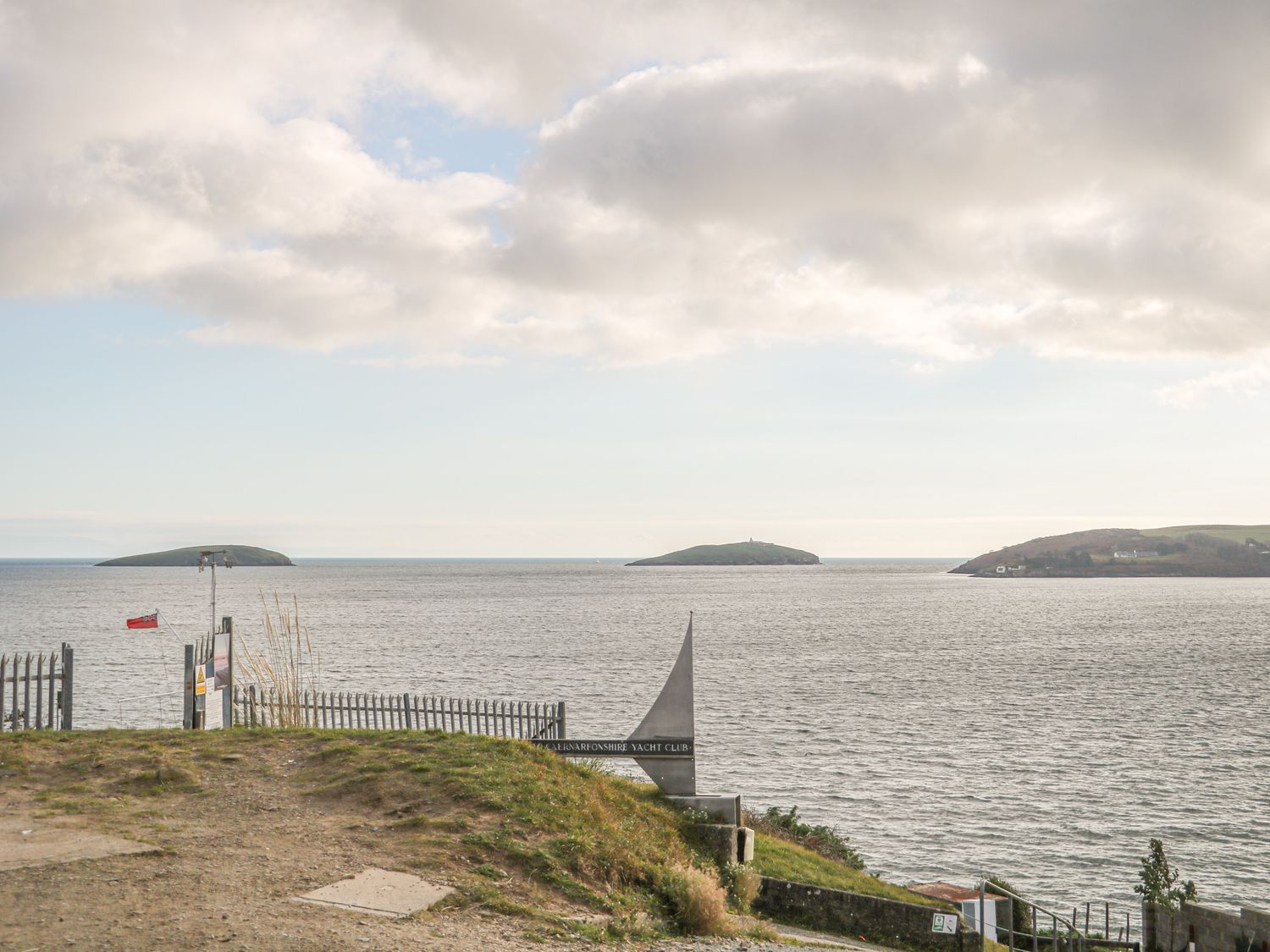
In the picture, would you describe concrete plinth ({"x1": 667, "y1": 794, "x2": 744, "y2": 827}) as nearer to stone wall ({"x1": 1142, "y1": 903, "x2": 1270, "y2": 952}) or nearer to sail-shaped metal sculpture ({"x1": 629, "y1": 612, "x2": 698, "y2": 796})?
sail-shaped metal sculpture ({"x1": 629, "y1": 612, "x2": 698, "y2": 796})

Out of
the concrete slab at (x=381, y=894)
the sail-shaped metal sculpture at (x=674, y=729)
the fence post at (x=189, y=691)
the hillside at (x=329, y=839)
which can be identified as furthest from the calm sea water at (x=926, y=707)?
the concrete slab at (x=381, y=894)

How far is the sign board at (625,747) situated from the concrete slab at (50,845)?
7254 mm

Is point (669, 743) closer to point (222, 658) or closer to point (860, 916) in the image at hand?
point (860, 916)


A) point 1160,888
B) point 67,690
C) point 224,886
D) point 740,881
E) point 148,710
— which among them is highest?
point 67,690

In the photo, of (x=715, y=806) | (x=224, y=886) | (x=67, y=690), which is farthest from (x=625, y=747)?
(x=67, y=690)

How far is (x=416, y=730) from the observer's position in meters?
18.6

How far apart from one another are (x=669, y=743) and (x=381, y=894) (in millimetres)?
7000

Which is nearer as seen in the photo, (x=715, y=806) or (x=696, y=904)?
(x=696, y=904)

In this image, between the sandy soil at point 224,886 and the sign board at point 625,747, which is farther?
the sign board at point 625,747

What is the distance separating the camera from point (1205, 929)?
21172 millimetres

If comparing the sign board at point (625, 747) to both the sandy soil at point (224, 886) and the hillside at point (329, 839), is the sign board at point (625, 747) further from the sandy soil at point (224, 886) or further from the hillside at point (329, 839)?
the sandy soil at point (224, 886)

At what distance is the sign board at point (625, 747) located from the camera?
1702 cm

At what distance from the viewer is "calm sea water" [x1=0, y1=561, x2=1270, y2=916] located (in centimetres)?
3061

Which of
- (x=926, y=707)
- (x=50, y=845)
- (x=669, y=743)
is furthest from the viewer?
(x=926, y=707)
